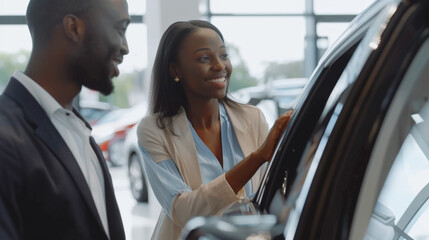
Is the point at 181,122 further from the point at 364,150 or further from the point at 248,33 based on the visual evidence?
the point at 248,33

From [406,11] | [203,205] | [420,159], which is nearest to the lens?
[406,11]

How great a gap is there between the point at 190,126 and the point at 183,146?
85 mm

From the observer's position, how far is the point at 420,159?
35.9 inches

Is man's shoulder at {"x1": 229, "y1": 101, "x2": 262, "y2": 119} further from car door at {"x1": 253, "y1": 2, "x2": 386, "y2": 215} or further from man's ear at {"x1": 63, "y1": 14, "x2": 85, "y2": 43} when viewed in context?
man's ear at {"x1": 63, "y1": 14, "x2": 85, "y2": 43}

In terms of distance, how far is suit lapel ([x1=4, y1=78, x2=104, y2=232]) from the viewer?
114 cm

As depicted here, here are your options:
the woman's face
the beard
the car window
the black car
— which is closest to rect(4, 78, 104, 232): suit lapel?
the beard

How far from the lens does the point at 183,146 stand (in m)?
1.77

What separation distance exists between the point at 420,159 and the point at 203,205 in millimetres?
717

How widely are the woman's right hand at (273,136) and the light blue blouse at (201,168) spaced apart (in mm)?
345

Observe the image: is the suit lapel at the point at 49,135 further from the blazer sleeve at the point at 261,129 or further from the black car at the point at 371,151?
the blazer sleeve at the point at 261,129

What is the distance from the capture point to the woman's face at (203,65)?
5.82ft

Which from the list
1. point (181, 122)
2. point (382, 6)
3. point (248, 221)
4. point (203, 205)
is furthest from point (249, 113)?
point (382, 6)

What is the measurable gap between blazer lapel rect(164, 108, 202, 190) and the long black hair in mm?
73

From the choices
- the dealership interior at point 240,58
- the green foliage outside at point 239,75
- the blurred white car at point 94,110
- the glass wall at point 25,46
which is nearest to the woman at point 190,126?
the glass wall at point 25,46
